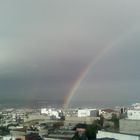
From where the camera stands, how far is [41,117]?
186 feet

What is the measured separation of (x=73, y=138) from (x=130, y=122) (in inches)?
160

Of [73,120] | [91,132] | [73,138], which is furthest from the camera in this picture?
[73,120]

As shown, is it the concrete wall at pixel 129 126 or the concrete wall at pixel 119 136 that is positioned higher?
the concrete wall at pixel 129 126

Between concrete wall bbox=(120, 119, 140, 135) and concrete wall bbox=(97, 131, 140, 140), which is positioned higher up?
concrete wall bbox=(120, 119, 140, 135)

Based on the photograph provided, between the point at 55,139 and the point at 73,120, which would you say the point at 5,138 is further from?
the point at 73,120

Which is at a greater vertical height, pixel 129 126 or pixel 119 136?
pixel 129 126

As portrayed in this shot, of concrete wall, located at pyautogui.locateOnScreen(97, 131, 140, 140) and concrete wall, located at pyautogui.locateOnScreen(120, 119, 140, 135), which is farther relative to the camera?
concrete wall, located at pyautogui.locateOnScreen(120, 119, 140, 135)

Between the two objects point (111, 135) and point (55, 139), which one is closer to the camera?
point (111, 135)

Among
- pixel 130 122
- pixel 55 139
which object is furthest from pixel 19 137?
pixel 130 122

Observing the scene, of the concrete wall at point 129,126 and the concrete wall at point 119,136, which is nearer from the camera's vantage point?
the concrete wall at point 119,136

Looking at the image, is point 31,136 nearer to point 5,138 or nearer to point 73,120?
point 5,138

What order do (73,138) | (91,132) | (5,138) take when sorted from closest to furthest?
(73,138) → (5,138) → (91,132)

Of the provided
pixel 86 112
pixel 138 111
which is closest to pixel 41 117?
pixel 86 112

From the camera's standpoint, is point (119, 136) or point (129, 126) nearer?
point (119, 136)
